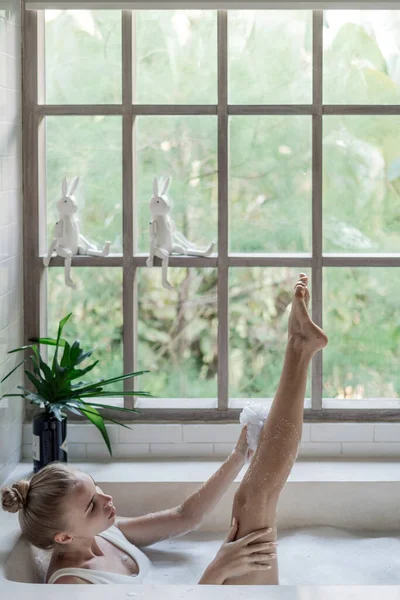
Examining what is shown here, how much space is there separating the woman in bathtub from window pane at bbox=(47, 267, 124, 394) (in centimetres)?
126

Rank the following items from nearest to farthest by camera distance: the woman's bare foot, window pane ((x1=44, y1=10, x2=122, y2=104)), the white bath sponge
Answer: the woman's bare foot, the white bath sponge, window pane ((x1=44, y1=10, x2=122, y2=104))

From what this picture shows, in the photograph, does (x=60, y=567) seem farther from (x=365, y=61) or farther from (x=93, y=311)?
(x=365, y=61)

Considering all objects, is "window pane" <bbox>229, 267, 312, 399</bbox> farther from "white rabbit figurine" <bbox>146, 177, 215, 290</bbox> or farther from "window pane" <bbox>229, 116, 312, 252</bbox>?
"white rabbit figurine" <bbox>146, 177, 215, 290</bbox>

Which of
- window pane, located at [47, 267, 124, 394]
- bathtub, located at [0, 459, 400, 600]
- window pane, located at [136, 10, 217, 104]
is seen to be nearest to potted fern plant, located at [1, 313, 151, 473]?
bathtub, located at [0, 459, 400, 600]

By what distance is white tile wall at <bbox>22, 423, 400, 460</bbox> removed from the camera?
3354 millimetres

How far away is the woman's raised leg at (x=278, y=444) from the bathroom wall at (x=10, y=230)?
101 centimetres

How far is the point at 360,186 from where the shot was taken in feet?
11.8

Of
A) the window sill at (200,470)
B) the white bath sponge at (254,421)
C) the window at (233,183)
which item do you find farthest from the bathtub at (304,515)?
the white bath sponge at (254,421)

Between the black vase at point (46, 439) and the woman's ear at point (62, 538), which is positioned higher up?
the black vase at point (46, 439)

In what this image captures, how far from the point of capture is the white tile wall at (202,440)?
3.35 m

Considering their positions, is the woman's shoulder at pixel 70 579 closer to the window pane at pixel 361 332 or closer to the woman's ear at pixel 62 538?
the woman's ear at pixel 62 538

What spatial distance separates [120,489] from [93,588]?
3.14 feet

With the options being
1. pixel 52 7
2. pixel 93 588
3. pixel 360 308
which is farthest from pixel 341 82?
pixel 93 588

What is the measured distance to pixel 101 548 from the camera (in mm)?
2555
